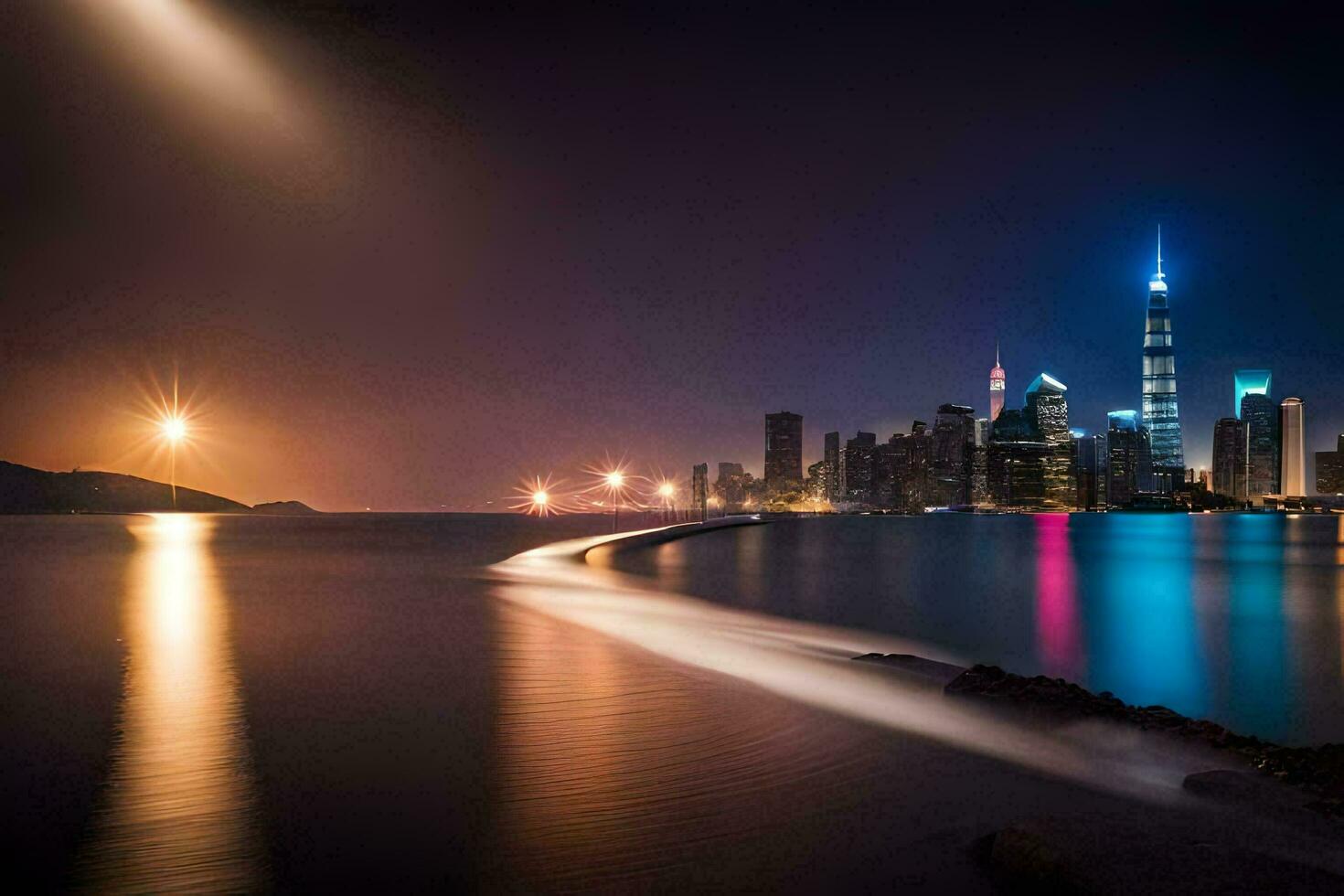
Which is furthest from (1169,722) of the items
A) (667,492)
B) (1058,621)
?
(667,492)

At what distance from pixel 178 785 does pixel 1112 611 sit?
3249cm

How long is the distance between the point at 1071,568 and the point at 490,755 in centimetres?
5532

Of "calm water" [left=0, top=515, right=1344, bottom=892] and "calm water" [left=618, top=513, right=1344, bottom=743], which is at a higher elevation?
"calm water" [left=0, top=515, right=1344, bottom=892]

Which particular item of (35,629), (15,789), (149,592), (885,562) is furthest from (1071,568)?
(15,789)

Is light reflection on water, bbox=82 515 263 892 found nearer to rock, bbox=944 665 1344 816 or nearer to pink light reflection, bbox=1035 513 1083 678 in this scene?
rock, bbox=944 665 1344 816

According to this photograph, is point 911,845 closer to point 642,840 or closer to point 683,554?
point 642,840

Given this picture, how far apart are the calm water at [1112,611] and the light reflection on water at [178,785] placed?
14203mm

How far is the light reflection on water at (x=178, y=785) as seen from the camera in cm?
616

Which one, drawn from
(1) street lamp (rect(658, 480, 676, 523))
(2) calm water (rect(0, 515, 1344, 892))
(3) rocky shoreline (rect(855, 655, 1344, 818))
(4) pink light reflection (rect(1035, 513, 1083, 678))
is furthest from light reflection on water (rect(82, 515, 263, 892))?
(1) street lamp (rect(658, 480, 676, 523))

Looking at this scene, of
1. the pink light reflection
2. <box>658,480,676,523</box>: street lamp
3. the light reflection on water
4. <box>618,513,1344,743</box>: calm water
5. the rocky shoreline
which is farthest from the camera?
<box>658,480,676,523</box>: street lamp

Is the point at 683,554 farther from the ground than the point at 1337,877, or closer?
closer

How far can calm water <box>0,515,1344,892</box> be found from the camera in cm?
648

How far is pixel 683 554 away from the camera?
210 ft

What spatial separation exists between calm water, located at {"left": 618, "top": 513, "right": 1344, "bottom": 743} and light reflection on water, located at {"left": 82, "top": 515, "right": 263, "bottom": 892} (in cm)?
1420
